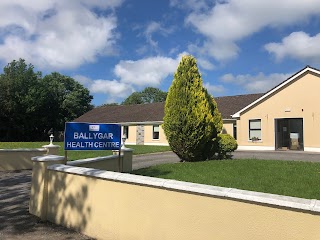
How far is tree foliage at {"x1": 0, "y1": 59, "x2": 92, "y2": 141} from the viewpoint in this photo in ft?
148

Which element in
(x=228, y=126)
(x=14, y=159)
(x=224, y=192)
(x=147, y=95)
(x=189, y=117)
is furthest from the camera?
(x=147, y=95)

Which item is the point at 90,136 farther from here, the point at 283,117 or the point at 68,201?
the point at 283,117

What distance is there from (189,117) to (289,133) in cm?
1381

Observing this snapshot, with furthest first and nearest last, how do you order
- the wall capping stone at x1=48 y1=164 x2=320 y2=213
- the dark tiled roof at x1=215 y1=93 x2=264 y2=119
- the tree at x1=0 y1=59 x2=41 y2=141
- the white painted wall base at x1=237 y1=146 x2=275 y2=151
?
the tree at x1=0 y1=59 x2=41 y2=141
the dark tiled roof at x1=215 y1=93 x2=264 y2=119
the white painted wall base at x1=237 y1=146 x2=275 y2=151
the wall capping stone at x1=48 y1=164 x2=320 y2=213

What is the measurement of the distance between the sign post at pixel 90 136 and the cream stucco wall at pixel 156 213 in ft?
4.98

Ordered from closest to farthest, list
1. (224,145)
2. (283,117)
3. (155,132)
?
(224,145)
(283,117)
(155,132)

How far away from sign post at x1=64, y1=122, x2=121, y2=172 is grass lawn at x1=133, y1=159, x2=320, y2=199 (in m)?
2.22

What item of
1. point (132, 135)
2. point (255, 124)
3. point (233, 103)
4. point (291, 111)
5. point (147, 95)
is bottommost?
point (132, 135)

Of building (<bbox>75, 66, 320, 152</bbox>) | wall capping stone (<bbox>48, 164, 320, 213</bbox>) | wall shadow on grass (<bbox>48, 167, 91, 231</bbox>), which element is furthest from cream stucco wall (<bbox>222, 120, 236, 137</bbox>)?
wall capping stone (<bbox>48, 164, 320, 213</bbox>)

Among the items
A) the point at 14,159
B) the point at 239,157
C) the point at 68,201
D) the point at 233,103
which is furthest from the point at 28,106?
the point at 68,201

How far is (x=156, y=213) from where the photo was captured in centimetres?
448

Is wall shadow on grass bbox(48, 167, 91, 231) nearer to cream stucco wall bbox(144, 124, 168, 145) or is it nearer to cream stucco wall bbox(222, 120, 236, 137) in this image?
cream stucco wall bbox(222, 120, 236, 137)

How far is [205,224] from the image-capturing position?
398cm

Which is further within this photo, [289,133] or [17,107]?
[17,107]
